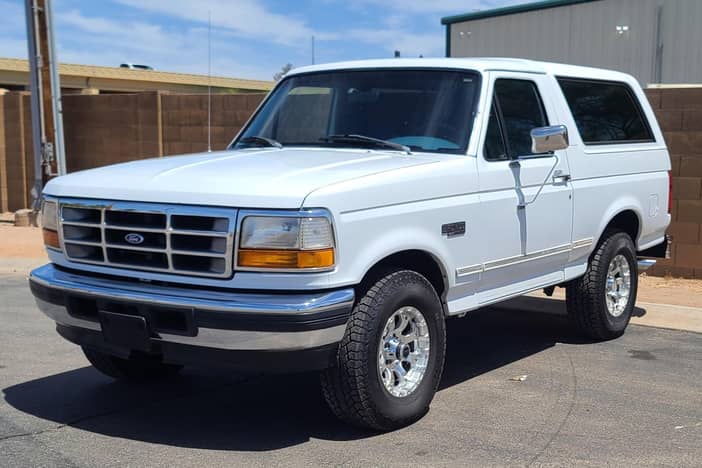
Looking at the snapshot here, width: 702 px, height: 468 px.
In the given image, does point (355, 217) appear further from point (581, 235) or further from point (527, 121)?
point (581, 235)

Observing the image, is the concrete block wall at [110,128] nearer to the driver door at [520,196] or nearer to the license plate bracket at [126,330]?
the driver door at [520,196]

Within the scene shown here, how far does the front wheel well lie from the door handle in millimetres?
1380

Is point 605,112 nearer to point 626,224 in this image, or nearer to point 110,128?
point 626,224

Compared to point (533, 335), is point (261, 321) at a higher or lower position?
higher

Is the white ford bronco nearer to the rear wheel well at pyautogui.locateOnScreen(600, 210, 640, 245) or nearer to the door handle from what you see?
the door handle

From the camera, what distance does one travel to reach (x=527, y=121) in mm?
6250

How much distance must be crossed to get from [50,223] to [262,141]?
156 centimetres

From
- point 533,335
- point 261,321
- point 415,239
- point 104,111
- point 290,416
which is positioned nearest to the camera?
point 261,321

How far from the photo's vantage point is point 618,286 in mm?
7449

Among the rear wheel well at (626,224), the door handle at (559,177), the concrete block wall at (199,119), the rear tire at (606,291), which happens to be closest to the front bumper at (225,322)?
the door handle at (559,177)

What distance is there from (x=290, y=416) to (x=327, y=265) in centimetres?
130

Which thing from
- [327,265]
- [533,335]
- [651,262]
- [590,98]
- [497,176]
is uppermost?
[590,98]

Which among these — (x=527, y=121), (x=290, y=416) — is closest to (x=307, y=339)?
(x=290, y=416)

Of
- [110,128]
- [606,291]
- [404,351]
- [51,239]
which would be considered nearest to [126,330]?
[51,239]
